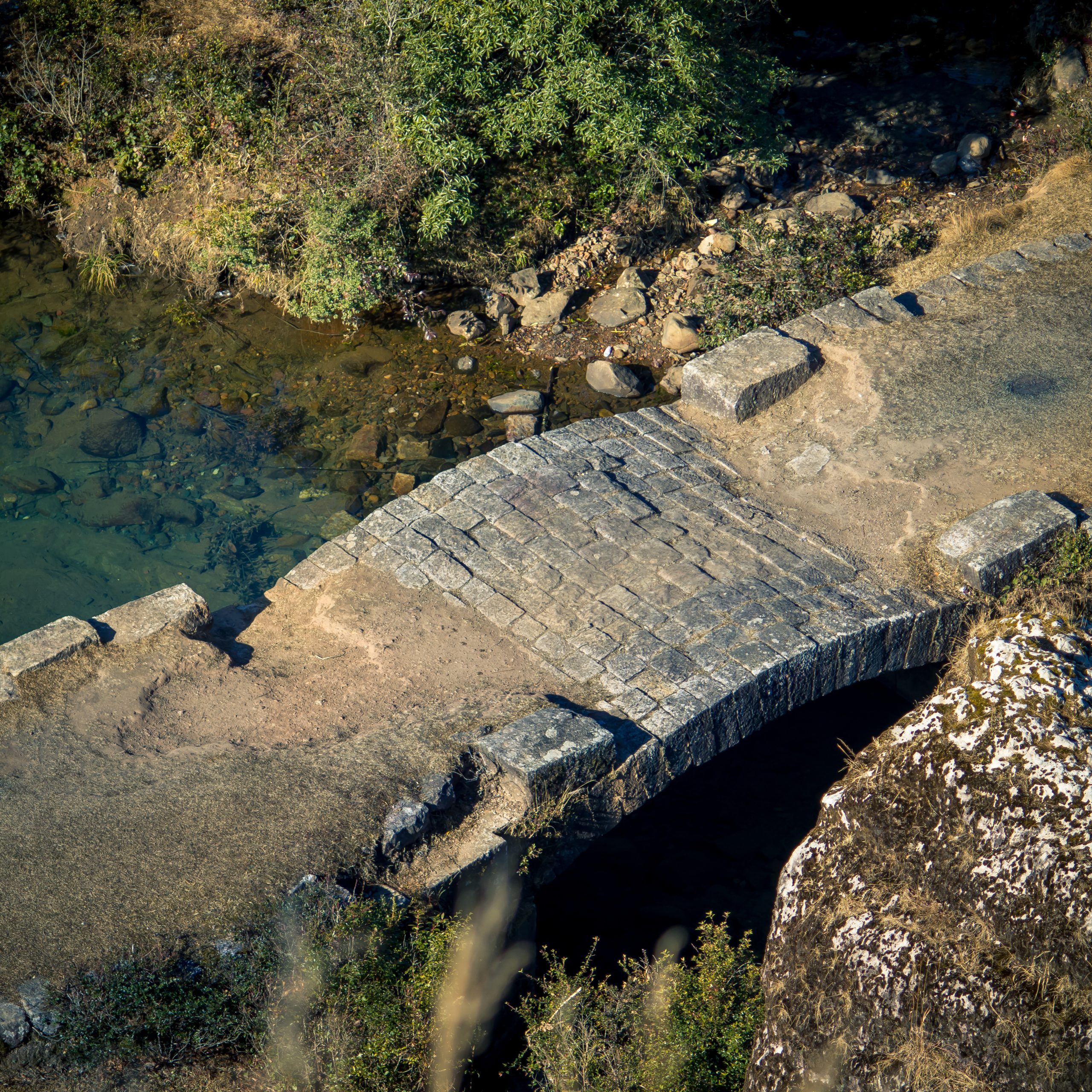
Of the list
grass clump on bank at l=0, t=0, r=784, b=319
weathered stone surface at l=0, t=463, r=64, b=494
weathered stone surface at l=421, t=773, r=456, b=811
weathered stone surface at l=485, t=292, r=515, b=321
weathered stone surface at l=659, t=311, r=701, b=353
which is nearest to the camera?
weathered stone surface at l=421, t=773, r=456, b=811

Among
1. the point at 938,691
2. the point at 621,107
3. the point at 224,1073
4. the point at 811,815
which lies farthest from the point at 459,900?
the point at 621,107

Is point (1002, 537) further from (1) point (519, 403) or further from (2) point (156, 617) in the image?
(2) point (156, 617)

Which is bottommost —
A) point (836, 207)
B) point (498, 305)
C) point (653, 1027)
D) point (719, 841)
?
point (719, 841)

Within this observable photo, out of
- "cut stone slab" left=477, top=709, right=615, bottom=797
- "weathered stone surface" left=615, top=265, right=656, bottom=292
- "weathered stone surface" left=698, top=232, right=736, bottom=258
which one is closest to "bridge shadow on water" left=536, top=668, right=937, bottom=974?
"cut stone slab" left=477, top=709, right=615, bottom=797

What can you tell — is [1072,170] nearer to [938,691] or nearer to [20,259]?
[938,691]

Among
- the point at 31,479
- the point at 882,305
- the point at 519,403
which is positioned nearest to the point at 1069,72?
the point at 882,305

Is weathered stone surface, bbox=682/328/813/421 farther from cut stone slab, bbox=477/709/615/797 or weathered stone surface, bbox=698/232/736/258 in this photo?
cut stone slab, bbox=477/709/615/797
